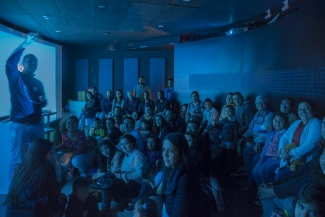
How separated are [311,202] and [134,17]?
209 inches

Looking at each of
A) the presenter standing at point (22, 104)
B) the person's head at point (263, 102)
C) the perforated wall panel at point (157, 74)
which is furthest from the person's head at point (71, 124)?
the perforated wall panel at point (157, 74)

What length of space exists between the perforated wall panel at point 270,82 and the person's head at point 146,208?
251 cm

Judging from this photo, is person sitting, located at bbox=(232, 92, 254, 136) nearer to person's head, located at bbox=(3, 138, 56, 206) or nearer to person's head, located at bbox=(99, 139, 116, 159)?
person's head, located at bbox=(99, 139, 116, 159)

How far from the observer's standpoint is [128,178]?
11.1ft

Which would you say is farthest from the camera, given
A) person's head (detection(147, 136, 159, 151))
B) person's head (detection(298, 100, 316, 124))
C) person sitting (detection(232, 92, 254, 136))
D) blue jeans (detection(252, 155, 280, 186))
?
Result: person sitting (detection(232, 92, 254, 136))

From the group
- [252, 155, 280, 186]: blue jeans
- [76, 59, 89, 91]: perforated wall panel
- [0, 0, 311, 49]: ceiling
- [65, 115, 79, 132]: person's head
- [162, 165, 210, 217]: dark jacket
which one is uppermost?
[0, 0, 311, 49]: ceiling

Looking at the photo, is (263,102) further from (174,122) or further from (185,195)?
(185,195)

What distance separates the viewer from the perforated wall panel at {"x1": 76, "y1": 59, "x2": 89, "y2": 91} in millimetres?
11203

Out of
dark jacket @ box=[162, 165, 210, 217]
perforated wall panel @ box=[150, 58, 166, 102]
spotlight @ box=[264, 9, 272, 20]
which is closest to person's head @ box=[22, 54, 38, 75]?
dark jacket @ box=[162, 165, 210, 217]

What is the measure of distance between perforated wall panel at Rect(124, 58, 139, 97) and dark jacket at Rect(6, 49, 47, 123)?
7.10 meters

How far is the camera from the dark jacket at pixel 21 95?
3.71 meters

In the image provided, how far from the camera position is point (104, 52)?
11.2 meters

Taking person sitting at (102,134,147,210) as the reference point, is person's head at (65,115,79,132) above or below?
above

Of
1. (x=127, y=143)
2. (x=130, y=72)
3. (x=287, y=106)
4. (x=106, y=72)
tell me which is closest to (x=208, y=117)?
(x=287, y=106)
